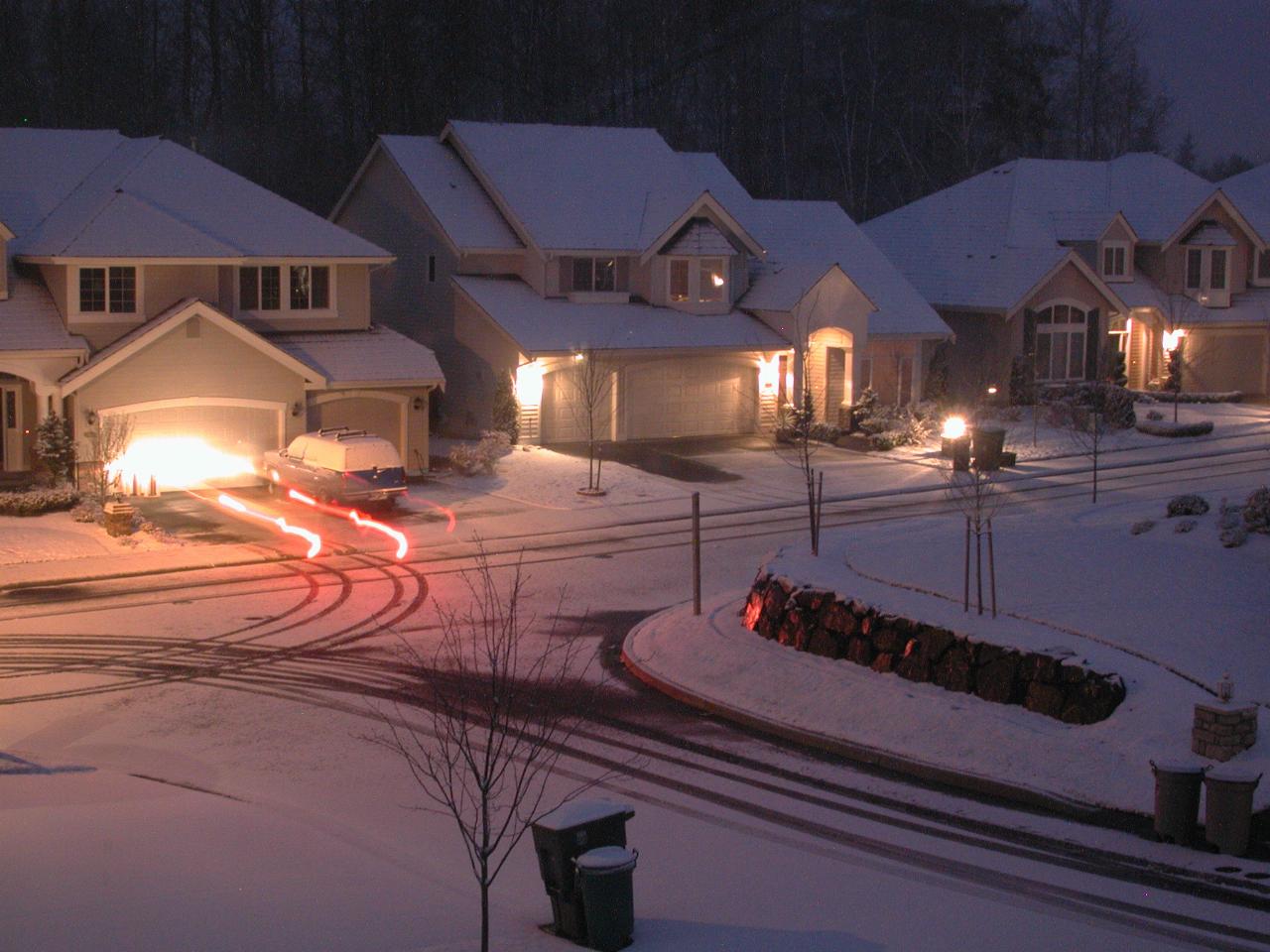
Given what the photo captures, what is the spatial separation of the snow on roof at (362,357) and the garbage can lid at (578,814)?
26.7 metres

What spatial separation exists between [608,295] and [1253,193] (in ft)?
111

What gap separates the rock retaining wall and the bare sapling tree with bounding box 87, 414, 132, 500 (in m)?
16.8

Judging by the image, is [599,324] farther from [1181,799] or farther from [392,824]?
[1181,799]

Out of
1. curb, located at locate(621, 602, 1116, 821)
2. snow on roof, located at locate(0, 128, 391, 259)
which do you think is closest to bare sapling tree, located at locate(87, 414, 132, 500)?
snow on roof, located at locate(0, 128, 391, 259)

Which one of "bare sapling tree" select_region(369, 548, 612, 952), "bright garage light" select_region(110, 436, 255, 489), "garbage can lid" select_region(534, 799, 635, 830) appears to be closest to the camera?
"garbage can lid" select_region(534, 799, 635, 830)

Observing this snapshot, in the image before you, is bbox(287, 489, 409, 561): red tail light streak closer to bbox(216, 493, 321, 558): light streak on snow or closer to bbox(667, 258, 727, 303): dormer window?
bbox(216, 493, 321, 558): light streak on snow

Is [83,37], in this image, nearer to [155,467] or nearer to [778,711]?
[155,467]

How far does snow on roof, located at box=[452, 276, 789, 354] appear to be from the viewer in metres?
42.6

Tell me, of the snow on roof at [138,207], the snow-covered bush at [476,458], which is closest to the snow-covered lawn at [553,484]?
the snow-covered bush at [476,458]

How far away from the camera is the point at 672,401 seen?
4522 cm

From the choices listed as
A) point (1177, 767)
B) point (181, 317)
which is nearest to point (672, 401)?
point (181, 317)

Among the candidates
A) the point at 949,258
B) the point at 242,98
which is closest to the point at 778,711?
the point at 949,258

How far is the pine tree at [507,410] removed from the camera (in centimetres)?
4184

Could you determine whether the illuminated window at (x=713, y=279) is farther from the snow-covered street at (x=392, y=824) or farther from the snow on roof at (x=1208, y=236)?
the snow-covered street at (x=392, y=824)
